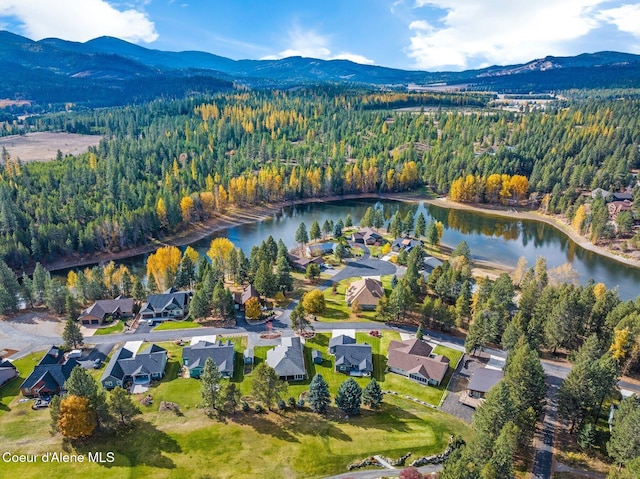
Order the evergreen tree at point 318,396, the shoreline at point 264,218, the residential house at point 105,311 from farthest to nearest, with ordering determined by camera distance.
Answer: the shoreline at point 264,218 → the residential house at point 105,311 → the evergreen tree at point 318,396

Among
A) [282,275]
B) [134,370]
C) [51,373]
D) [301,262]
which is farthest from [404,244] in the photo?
[51,373]

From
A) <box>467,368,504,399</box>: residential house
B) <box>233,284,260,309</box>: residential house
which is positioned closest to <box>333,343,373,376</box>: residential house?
<box>467,368,504,399</box>: residential house

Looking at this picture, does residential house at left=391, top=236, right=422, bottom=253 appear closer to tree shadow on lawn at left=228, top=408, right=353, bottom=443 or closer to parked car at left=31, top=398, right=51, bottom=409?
tree shadow on lawn at left=228, top=408, right=353, bottom=443

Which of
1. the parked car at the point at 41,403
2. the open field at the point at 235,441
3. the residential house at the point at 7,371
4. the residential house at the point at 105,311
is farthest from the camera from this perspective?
the residential house at the point at 105,311

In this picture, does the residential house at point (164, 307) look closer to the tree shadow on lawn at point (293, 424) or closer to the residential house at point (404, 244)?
the tree shadow on lawn at point (293, 424)

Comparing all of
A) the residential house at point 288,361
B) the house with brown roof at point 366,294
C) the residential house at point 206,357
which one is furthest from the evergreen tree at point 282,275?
the residential house at point 206,357

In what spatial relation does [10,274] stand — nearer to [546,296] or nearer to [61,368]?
[61,368]
